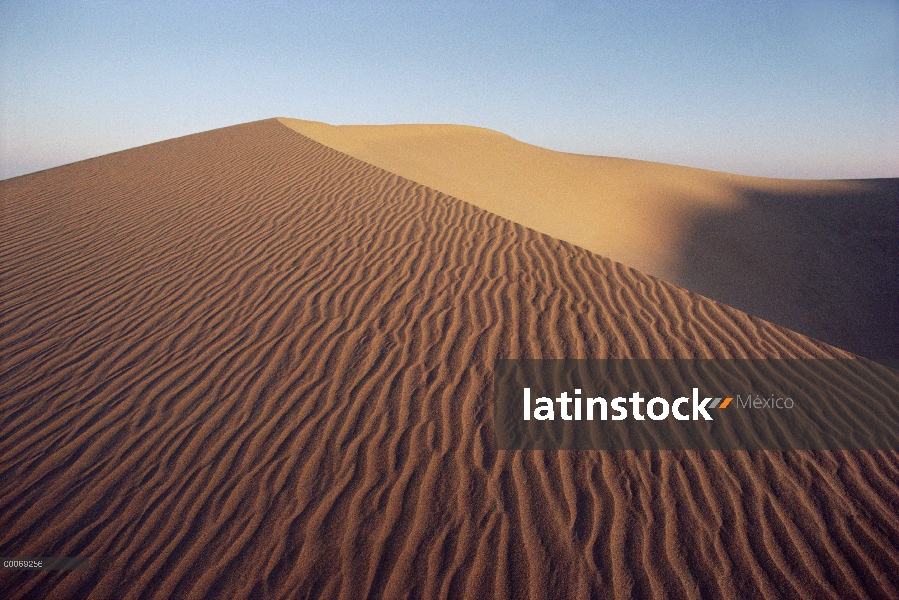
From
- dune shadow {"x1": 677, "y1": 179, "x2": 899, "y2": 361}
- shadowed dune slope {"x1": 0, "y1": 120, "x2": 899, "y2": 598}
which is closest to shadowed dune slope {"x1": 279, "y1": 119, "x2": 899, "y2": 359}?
dune shadow {"x1": 677, "y1": 179, "x2": 899, "y2": 361}

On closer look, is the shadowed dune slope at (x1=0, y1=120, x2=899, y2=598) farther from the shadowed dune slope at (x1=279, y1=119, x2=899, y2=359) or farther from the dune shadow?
the shadowed dune slope at (x1=279, y1=119, x2=899, y2=359)

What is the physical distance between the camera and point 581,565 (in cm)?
297

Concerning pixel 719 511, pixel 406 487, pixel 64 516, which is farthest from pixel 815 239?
pixel 64 516

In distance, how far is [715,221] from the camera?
15.7m

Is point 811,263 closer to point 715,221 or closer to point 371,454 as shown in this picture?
point 715,221

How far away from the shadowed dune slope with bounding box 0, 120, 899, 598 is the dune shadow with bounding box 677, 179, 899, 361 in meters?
6.08

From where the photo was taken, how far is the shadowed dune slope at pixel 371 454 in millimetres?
2996

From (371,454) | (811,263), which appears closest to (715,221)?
(811,263)

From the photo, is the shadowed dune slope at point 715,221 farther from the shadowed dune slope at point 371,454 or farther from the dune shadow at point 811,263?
the shadowed dune slope at point 371,454

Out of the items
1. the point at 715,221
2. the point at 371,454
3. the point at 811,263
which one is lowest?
the point at 811,263

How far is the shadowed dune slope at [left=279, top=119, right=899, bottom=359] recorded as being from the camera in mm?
10883

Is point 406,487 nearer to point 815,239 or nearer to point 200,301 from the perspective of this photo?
point 200,301

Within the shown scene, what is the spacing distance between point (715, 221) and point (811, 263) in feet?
11.3

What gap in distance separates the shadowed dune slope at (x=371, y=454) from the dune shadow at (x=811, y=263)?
6085 millimetres
